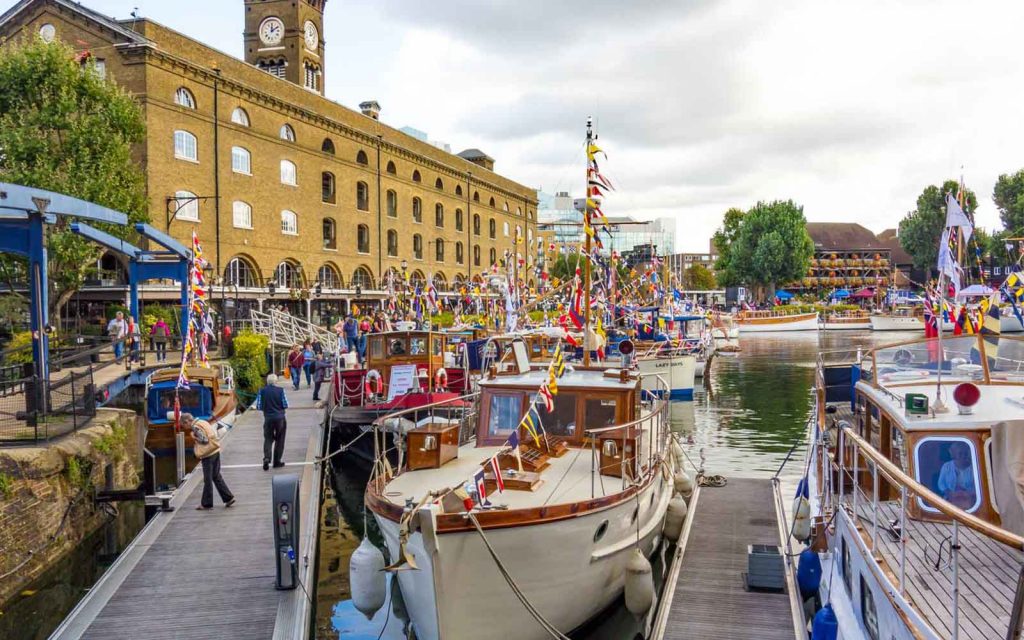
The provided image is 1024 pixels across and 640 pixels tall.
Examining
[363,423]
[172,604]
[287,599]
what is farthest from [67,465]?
[363,423]

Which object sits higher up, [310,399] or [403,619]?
[310,399]

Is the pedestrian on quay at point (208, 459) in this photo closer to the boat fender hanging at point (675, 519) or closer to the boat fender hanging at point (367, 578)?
the boat fender hanging at point (367, 578)

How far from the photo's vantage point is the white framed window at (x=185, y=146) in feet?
124

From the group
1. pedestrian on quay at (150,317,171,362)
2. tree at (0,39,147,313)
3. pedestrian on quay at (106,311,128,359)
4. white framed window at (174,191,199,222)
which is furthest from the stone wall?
white framed window at (174,191,199,222)

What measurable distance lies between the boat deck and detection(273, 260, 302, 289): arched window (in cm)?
4007

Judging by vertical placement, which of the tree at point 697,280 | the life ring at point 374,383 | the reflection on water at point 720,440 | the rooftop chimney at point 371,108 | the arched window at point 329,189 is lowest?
the reflection on water at point 720,440

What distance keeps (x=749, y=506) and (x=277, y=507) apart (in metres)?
9.30

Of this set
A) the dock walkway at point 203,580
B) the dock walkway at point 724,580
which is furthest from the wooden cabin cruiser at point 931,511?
the dock walkway at point 203,580

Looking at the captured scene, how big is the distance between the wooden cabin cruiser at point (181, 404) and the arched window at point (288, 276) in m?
22.7

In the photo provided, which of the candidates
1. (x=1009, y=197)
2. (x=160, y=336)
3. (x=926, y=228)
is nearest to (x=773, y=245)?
(x=926, y=228)

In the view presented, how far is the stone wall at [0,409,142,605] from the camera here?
38.8ft

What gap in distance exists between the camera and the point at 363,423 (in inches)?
801

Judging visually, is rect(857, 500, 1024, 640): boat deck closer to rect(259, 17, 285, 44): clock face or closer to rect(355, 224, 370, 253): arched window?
rect(355, 224, 370, 253): arched window

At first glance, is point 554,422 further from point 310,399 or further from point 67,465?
point 310,399
